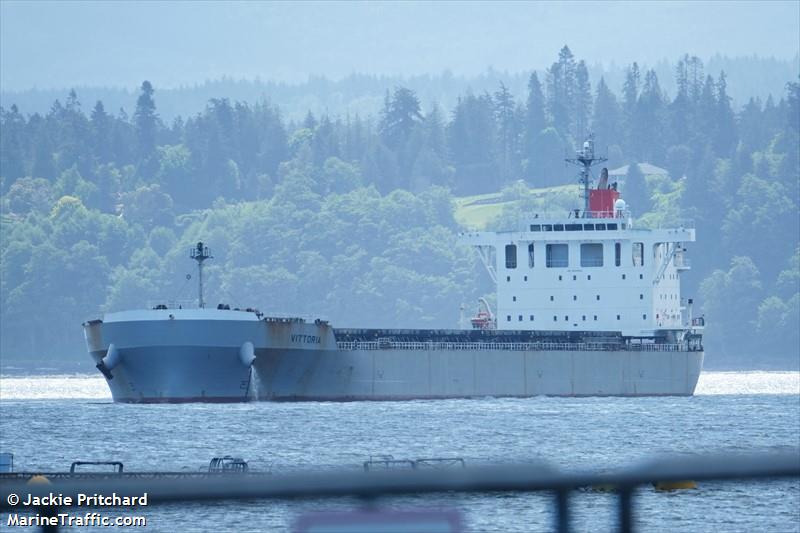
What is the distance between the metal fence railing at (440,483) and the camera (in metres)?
6.42

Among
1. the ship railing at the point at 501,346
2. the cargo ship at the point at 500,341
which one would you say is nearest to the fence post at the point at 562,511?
the cargo ship at the point at 500,341

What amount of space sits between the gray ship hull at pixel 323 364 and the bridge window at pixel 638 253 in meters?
3.11

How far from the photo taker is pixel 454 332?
5769 cm

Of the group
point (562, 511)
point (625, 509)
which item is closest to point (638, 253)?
point (625, 509)

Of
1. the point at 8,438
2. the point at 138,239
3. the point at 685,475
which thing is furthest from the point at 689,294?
the point at 685,475

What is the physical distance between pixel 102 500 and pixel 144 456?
26876 mm

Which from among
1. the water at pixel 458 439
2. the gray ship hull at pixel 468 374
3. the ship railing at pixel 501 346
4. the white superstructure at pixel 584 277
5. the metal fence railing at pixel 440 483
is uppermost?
the white superstructure at pixel 584 277

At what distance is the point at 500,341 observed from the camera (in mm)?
58312

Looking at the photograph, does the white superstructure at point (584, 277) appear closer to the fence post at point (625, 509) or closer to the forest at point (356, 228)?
the fence post at point (625, 509)

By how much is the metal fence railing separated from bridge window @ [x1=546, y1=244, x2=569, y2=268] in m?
55.4

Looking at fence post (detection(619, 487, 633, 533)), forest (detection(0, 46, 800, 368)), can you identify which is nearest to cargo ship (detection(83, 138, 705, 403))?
fence post (detection(619, 487, 633, 533))

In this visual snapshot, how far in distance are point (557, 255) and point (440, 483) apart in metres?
56.0

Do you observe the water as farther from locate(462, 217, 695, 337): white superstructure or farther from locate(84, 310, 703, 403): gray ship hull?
locate(462, 217, 695, 337): white superstructure

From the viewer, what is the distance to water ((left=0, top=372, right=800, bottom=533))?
2244cm
